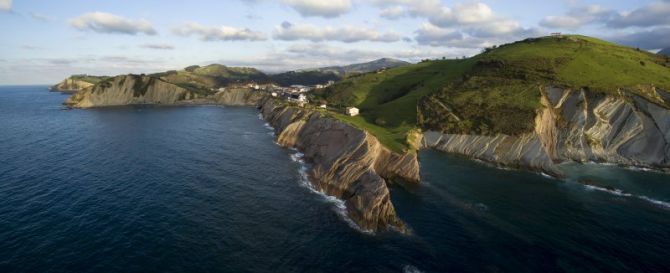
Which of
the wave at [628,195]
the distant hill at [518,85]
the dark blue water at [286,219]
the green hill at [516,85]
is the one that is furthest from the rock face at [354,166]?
the wave at [628,195]

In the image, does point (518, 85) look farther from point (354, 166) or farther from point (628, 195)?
Answer: point (354, 166)

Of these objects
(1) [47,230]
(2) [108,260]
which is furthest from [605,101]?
(1) [47,230]

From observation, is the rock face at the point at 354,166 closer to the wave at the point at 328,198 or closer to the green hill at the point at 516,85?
the wave at the point at 328,198

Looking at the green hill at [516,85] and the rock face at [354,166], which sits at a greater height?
the green hill at [516,85]

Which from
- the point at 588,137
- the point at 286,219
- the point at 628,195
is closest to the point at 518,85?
the point at 588,137

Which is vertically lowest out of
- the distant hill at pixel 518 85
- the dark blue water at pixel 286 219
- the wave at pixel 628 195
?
the wave at pixel 628 195

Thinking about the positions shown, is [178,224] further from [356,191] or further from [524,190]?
[524,190]
